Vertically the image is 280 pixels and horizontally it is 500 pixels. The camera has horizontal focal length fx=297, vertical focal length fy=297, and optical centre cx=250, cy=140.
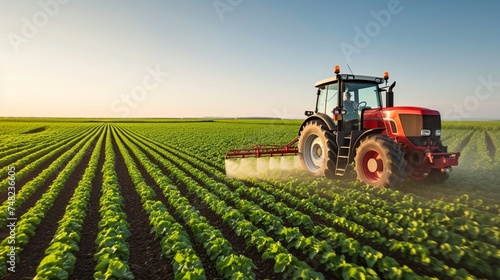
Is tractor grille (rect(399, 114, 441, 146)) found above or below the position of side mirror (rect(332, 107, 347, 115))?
→ below

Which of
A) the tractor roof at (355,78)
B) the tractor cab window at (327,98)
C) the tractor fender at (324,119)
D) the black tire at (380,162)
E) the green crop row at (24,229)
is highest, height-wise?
the tractor roof at (355,78)

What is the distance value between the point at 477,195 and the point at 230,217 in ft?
16.7

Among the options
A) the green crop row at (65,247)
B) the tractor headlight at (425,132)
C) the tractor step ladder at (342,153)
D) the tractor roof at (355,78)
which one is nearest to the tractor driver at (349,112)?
the tractor step ladder at (342,153)

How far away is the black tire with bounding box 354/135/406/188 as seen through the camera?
599 centimetres

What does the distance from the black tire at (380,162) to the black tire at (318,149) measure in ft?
2.78

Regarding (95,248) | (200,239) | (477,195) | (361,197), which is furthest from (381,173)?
(95,248)

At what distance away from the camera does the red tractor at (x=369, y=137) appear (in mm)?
6152

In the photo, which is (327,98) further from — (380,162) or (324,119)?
(380,162)

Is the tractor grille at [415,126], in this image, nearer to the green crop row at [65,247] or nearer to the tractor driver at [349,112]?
the tractor driver at [349,112]

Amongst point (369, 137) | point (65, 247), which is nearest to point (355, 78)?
point (369, 137)

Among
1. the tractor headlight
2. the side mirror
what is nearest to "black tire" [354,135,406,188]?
the tractor headlight

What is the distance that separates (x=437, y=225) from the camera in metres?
4.55

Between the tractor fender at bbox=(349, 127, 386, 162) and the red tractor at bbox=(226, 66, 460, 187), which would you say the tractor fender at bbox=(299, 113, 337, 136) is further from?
the tractor fender at bbox=(349, 127, 386, 162)

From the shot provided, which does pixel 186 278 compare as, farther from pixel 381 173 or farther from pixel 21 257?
pixel 381 173
